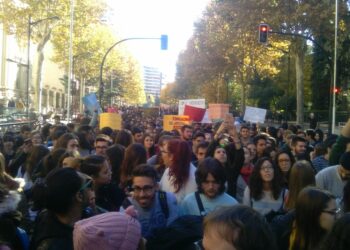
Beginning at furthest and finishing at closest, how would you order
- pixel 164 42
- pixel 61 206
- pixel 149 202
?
pixel 164 42 < pixel 149 202 < pixel 61 206

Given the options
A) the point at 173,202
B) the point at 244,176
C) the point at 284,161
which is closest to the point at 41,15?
the point at 244,176

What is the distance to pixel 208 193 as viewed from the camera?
4.82m

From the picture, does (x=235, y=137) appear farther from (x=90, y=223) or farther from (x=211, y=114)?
(x=211, y=114)

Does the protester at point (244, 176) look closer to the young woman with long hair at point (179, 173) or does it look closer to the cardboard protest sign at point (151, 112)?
the young woman with long hair at point (179, 173)

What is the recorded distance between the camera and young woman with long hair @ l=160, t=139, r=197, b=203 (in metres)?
5.53

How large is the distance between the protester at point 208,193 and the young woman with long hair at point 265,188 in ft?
2.46

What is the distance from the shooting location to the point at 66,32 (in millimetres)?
41781

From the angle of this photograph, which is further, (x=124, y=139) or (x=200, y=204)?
(x=124, y=139)

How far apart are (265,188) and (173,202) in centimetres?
160

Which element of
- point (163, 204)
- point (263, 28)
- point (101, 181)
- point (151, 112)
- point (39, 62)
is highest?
point (263, 28)

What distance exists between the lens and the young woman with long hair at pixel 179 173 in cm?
553

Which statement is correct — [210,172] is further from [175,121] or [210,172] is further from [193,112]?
[193,112]

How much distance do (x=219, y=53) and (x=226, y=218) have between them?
139 feet

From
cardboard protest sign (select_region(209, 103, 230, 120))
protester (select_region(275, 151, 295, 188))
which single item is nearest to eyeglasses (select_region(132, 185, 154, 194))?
protester (select_region(275, 151, 295, 188))
